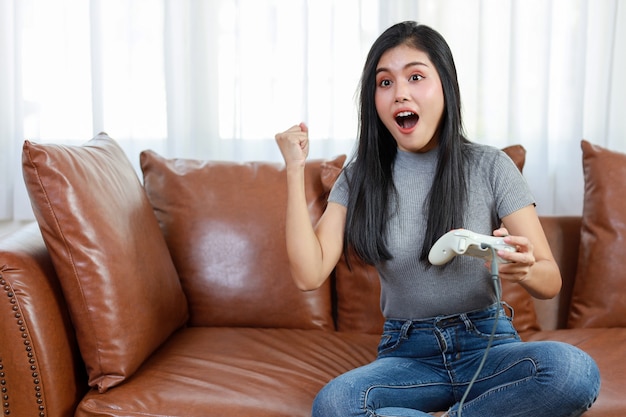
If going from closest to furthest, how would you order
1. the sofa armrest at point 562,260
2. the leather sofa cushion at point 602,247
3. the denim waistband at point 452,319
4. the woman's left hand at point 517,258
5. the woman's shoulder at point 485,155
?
the woman's left hand at point 517,258 → the denim waistband at point 452,319 → the woman's shoulder at point 485,155 → the leather sofa cushion at point 602,247 → the sofa armrest at point 562,260

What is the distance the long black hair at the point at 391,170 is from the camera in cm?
183

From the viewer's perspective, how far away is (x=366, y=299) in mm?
2342

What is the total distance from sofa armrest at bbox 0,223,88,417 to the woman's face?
89cm

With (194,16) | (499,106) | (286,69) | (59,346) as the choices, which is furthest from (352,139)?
(59,346)

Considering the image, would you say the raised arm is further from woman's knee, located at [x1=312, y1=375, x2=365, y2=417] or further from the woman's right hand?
woman's knee, located at [x1=312, y1=375, x2=365, y2=417]

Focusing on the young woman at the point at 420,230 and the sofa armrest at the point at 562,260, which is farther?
the sofa armrest at the point at 562,260

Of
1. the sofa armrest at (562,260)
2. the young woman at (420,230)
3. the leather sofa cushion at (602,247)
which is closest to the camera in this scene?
the young woman at (420,230)

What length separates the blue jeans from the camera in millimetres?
1566

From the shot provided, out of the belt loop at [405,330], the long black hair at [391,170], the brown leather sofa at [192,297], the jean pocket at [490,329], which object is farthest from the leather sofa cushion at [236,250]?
the jean pocket at [490,329]

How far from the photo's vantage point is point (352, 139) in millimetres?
2766

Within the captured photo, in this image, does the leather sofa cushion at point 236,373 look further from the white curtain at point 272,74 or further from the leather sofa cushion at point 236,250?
the white curtain at point 272,74

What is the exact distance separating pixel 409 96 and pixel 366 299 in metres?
0.74

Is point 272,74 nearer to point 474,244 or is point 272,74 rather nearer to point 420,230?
point 420,230

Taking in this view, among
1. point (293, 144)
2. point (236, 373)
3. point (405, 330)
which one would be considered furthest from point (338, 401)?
point (293, 144)
